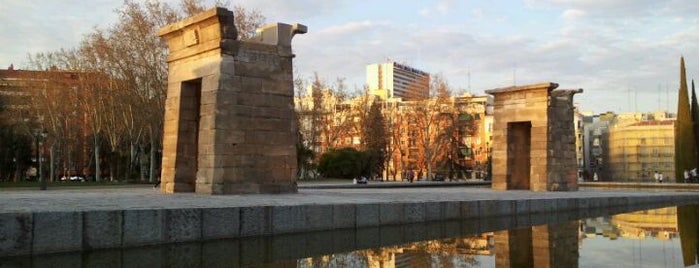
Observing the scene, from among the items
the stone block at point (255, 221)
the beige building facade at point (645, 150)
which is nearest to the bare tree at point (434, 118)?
the beige building facade at point (645, 150)

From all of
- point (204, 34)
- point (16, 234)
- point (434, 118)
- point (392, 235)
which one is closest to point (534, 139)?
point (204, 34)

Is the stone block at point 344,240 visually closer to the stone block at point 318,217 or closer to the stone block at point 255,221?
the stone block at point 318,217

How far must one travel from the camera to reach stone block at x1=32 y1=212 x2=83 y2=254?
8594mm

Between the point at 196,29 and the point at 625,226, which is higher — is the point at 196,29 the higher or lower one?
the higher one

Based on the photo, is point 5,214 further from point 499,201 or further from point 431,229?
point 499,201

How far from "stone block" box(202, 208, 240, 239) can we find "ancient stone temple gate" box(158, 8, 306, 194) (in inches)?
197

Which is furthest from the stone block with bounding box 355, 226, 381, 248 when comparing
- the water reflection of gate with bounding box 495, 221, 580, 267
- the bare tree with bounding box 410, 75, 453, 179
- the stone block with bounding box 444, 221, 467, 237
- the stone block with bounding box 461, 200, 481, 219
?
the bare tree with bounding box 410, 75, 453, 179

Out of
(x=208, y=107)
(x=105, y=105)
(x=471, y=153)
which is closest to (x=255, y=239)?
(x=208, y=107)

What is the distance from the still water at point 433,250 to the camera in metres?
8.52

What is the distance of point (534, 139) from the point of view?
25.4 m

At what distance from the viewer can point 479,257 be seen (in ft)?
30.6

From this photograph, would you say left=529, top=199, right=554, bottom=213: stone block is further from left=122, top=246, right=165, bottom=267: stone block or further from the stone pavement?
left=122, top=246, right=165, bottom=267: stone block

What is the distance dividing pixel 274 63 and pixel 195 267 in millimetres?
9629

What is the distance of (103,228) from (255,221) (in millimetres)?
2726
